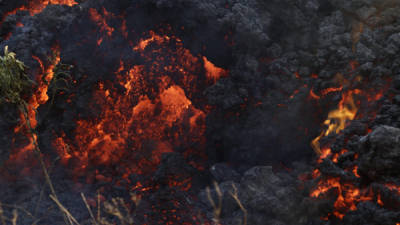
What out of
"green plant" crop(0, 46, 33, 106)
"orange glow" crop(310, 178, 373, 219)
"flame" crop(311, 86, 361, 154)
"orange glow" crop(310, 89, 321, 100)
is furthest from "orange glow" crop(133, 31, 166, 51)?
"orange glow" crop(310, 178, 373, 219)

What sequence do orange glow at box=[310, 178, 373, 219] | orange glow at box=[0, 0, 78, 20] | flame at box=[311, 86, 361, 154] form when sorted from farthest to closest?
orange glow at box=[0, 0, 78, 20] → flame at box=[311, 86, 361, 154] → orange glow at box=[310, 178, 373, 219]

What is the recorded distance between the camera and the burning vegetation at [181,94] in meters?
2.90

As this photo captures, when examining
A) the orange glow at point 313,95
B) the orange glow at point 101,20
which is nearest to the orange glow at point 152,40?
the orange glow at point 101,20

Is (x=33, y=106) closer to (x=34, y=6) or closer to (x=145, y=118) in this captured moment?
(x=145, y=118)

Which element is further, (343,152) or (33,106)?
(33,106)

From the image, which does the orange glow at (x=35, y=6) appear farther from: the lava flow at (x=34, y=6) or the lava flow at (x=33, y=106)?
the lava flow at (x=33, y=106)

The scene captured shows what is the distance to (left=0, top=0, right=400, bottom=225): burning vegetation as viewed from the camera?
2.90m

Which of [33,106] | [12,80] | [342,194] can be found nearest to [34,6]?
[12,80]

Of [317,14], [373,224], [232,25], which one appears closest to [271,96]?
[232,25]

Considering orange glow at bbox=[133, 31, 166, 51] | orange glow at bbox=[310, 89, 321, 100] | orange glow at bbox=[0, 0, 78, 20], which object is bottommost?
orange glow at bbox=[310, 89, 321, 100]

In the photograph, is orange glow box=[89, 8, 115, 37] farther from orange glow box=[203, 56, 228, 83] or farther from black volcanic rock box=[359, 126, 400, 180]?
black volcanic rock box=[359, 126, 400, 180]

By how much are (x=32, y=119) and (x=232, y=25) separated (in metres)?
2.53

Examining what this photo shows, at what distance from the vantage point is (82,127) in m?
3.32

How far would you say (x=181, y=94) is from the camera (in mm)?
3678
